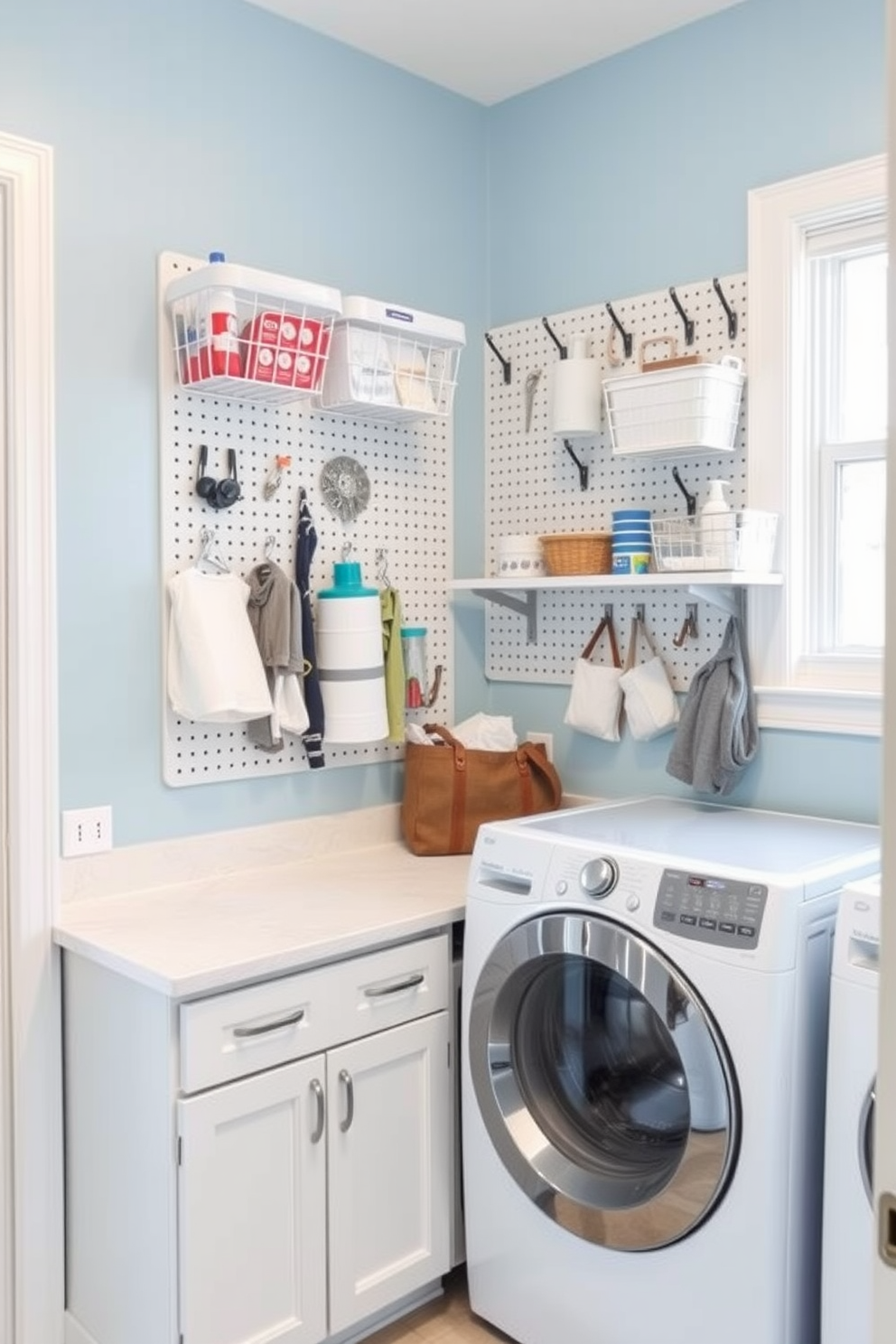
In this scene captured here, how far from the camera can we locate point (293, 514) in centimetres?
267

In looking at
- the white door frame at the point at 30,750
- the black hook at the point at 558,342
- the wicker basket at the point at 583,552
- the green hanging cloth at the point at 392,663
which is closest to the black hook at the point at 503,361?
the black hook at the point at 558,342

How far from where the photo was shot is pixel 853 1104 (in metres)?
1.77

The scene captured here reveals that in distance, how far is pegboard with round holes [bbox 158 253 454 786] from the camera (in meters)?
2.45

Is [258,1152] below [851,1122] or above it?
below

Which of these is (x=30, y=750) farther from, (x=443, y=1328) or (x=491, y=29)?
(x=491, y=29)

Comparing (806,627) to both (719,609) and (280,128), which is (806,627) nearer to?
(719,609)

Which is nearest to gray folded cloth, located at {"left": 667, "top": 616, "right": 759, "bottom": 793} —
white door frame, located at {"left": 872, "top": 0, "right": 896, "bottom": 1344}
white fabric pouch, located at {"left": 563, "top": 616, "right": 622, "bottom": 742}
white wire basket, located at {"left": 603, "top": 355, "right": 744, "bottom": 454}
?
white fabric pouch, located at {"left": 563, "top": 616, "right": 622, "bottom": 742}

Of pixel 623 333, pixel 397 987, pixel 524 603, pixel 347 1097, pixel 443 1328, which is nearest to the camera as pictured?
pixel 347 1097

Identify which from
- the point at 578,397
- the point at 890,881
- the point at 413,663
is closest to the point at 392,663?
the point at 413,663

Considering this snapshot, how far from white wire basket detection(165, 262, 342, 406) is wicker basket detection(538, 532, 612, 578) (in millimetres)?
691

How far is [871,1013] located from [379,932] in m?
0.87

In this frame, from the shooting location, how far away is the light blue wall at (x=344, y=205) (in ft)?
7.51

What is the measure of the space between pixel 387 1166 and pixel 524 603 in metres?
1.45

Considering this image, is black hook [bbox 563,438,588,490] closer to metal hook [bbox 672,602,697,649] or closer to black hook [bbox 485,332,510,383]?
black hook [bbox 485,332,510,383]
